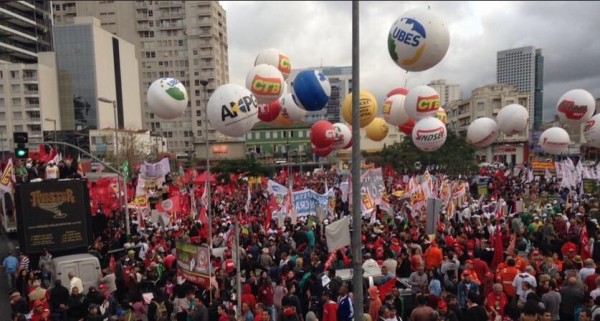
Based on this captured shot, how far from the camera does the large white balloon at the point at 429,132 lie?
49.9 feet

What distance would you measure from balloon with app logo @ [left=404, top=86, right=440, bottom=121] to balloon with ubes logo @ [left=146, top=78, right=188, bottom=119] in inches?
274

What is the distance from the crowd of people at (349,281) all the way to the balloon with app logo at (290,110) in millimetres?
3545

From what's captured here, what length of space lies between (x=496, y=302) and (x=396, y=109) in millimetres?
9265

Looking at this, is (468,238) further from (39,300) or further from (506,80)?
(506,80)

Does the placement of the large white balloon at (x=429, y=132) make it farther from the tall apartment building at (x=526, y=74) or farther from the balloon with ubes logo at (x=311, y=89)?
the tall apartment building at (x=526, y=74)

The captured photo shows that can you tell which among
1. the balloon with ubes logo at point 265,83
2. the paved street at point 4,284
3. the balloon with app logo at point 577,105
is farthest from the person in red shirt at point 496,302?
the balloon with app logo at point 577,105

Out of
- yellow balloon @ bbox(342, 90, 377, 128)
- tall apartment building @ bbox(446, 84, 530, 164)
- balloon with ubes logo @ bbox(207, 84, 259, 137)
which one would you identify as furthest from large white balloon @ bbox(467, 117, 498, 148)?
tall apartment building @ bbox(446, 84, 530, 164)

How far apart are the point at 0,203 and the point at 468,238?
66.2 ft

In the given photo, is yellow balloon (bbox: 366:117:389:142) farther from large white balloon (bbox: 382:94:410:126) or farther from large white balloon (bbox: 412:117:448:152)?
large white balloon (bbox: 412:117:448:152)

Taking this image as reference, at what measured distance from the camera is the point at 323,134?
16484 millimetres

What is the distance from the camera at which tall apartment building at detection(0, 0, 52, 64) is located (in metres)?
68.2

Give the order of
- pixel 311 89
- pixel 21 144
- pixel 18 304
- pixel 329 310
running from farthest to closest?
pixel 21 144
pixel 311 89
pixel 18 304
pixel 329 310

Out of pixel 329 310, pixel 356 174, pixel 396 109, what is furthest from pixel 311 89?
pixel 356 174

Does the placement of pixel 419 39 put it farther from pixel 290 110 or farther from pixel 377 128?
pixel 377 128
